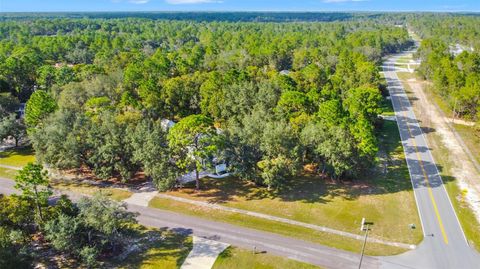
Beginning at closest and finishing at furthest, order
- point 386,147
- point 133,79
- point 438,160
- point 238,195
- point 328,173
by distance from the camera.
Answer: point 238,195
point 328,173
point 438,160
point 386,147
point 133,79

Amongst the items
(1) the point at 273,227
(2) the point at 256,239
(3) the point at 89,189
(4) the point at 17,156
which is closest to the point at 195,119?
(1) the point at 273,227

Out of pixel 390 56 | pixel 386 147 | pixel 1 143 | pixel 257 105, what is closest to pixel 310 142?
pixel 257 105

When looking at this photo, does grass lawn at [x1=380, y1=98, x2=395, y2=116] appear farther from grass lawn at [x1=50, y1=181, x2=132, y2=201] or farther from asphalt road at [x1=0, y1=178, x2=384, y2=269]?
grass lawn at [x1=50, y1=181, x2=132, y2=201]

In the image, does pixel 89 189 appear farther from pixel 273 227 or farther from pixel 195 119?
pixel 273 227

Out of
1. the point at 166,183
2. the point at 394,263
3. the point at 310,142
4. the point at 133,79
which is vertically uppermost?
the point at 133,79

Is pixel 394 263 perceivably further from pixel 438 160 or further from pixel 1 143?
pixel 1 143
